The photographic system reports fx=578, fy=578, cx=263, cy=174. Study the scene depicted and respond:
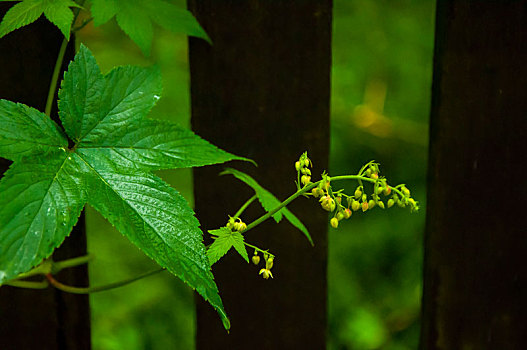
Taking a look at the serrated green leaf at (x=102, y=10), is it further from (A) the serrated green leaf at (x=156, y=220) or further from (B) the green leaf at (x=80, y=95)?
(A) the serrated green leaf at (x=156, y=220)

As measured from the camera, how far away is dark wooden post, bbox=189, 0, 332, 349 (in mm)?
1332

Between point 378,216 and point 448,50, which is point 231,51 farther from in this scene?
point 378,216

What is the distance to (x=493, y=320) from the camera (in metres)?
1.56

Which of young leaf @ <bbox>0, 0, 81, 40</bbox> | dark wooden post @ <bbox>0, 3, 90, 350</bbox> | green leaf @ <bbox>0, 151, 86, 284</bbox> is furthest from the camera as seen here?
dark wooden post @ <bbox>0, 3, 90, 350</bbox>

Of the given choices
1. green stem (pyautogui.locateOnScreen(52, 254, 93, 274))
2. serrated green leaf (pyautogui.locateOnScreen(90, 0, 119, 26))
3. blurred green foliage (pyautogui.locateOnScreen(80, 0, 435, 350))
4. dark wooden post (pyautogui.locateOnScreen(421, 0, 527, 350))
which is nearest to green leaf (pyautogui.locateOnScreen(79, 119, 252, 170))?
serrated green leaf (pyautogui.locateOnScreen(90, 0, 119, 26))

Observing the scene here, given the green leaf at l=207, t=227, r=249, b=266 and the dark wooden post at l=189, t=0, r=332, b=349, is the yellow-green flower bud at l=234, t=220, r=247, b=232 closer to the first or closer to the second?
the green leaf at l=207, t=227, r=249, b=266

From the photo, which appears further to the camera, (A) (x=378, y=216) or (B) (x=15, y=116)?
(A) (x=378, y=216)

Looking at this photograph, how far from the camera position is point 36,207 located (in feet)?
2.47

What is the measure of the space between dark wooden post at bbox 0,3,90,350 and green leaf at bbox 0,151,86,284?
1.59ft

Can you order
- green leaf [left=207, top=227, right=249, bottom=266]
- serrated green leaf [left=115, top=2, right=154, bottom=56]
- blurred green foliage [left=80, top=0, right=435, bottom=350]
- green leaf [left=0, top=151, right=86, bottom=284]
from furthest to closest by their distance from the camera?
blurred green foliage [left=80, top=0, right=435, bottom=350] < serrated green leaf [left=115, top=2, right=154, bottom=56] < green leaf [left=207, top=227, right=249, bottom=266] < green leaf [left=0, top=151, right=86, bottom=284]

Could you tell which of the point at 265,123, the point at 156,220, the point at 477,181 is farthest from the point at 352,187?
the point at 156,220

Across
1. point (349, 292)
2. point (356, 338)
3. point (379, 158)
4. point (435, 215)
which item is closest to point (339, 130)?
point (379, 158)

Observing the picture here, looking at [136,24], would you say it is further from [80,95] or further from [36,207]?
[36,207]

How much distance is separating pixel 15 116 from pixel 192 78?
1.78ft
